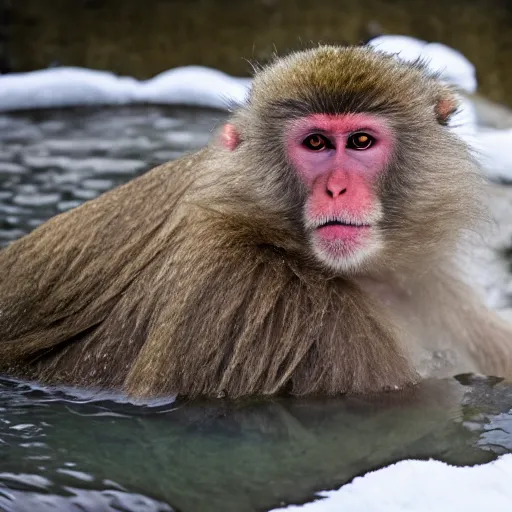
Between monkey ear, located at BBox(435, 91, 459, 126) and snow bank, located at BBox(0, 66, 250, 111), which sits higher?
snow bank, located at BBox(0, 66, 250, 111)

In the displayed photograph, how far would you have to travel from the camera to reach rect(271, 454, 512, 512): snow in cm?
358

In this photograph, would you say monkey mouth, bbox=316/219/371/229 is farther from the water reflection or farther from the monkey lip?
the water reflection

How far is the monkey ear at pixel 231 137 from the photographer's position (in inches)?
191

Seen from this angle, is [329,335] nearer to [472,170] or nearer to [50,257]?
[472,170]

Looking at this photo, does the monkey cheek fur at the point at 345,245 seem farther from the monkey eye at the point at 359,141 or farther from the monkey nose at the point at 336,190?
the monkey eye at the point at 359,141

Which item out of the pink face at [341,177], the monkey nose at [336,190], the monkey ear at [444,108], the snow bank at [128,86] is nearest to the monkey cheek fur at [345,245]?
the pink face at [341,177]

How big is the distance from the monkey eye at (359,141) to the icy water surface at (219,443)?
109 cm

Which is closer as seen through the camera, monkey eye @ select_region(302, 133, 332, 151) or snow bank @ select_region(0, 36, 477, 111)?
monkey eye @ select_region(302, 133, 332, 151)

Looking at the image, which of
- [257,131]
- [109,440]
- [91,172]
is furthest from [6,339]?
[91,172]

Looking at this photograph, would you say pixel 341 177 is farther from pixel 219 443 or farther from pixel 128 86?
pixel 128 86

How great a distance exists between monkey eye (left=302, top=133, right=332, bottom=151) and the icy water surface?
1095mm

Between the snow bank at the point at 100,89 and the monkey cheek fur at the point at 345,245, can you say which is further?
the snow bank at the point at 100,89

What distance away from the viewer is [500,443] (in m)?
4.19

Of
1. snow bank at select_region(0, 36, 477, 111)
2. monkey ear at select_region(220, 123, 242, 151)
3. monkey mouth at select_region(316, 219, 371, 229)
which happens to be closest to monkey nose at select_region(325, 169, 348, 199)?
monkey mouth at select_region(316, 219, 371, 229)
